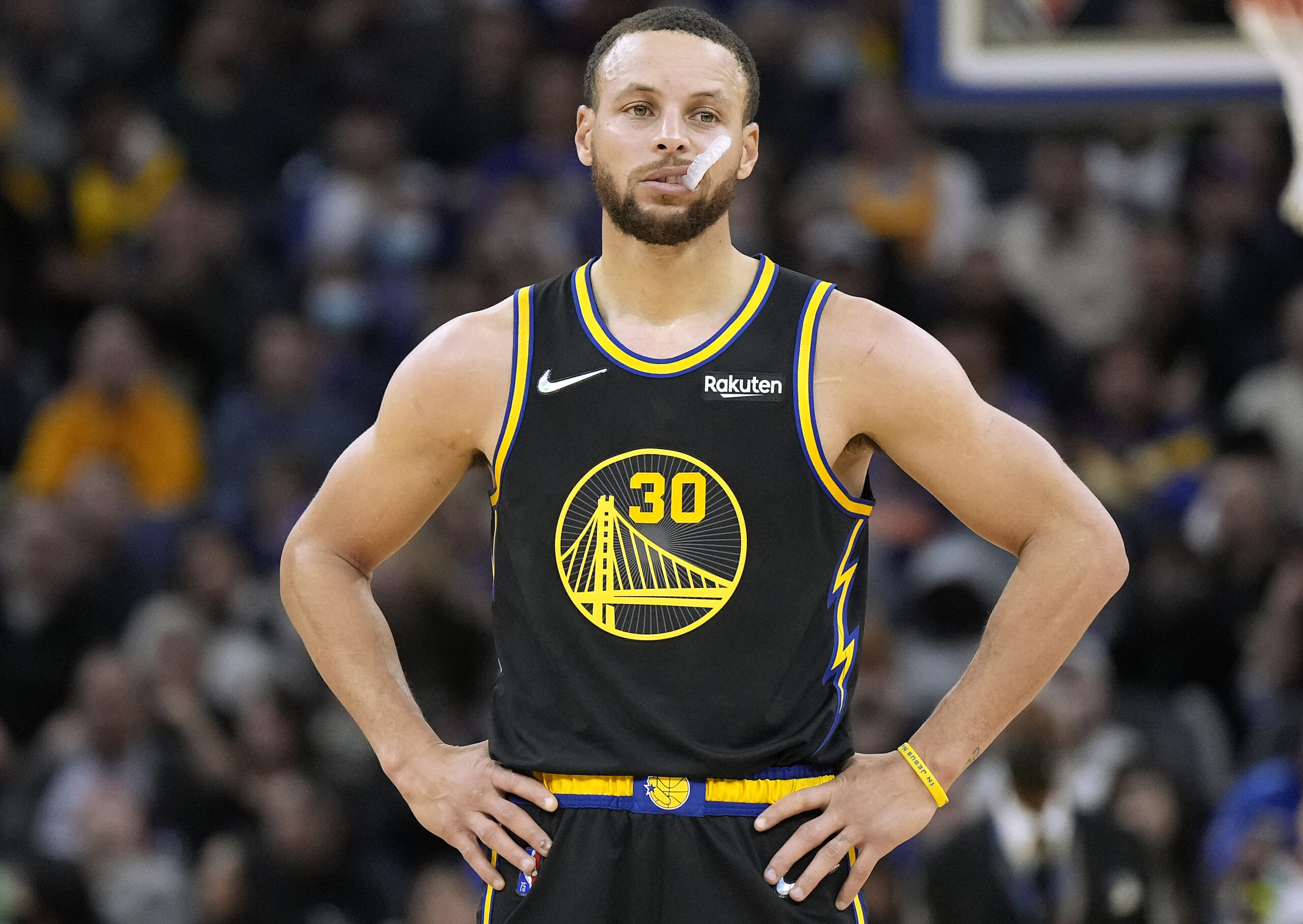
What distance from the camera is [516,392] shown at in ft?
11.8

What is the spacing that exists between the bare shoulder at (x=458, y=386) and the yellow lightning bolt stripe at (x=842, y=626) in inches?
28.6

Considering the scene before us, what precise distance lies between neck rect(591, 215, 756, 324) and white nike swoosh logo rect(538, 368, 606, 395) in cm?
16

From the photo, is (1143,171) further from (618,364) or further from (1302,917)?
(618,364)

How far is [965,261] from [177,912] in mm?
4952

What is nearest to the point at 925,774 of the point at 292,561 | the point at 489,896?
the point at 489,896

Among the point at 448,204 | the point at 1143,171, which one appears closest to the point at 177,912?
the point at 448,204

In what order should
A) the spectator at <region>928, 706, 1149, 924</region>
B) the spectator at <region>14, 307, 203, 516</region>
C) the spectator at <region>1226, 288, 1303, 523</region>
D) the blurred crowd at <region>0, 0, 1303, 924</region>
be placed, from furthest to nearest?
the spectator at <region>14, 307, 203, 516</region> → the spectator at <region>1226, 288, 1303, 523</region> → the blurred crowd at <region>0, 0, 1303, 924</region> → the spectator at <region>928, 706, 1149, 924</region>

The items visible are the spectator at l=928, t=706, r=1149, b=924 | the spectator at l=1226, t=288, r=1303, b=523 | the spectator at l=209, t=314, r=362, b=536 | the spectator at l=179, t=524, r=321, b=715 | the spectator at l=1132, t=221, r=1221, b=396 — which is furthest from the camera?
the spectator at l=209, t=314, r=362, b=536

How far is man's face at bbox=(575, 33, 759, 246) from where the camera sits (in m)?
3.52

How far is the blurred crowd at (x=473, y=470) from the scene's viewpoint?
7504 millimetres

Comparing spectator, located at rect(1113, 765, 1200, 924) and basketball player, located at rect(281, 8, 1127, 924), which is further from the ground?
basketball player, located at rect(281, 8, 1127, 924)

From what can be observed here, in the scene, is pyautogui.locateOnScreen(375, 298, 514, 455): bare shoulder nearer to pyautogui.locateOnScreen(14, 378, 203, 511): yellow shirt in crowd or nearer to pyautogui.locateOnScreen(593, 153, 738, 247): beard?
pyautogui.locateOnScreen(593, 153, 738, 247): beard

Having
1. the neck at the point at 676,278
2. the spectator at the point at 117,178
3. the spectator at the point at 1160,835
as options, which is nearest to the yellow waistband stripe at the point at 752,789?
the neck at the point at 676,278

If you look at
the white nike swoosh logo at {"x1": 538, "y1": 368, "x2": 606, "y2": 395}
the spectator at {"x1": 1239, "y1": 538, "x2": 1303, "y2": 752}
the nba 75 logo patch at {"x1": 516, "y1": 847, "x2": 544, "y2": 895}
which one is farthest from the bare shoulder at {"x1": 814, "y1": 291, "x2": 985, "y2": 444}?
the spectator at {"x1": 1239, "y1": 538, "x2": 1303, "y2": 752}
